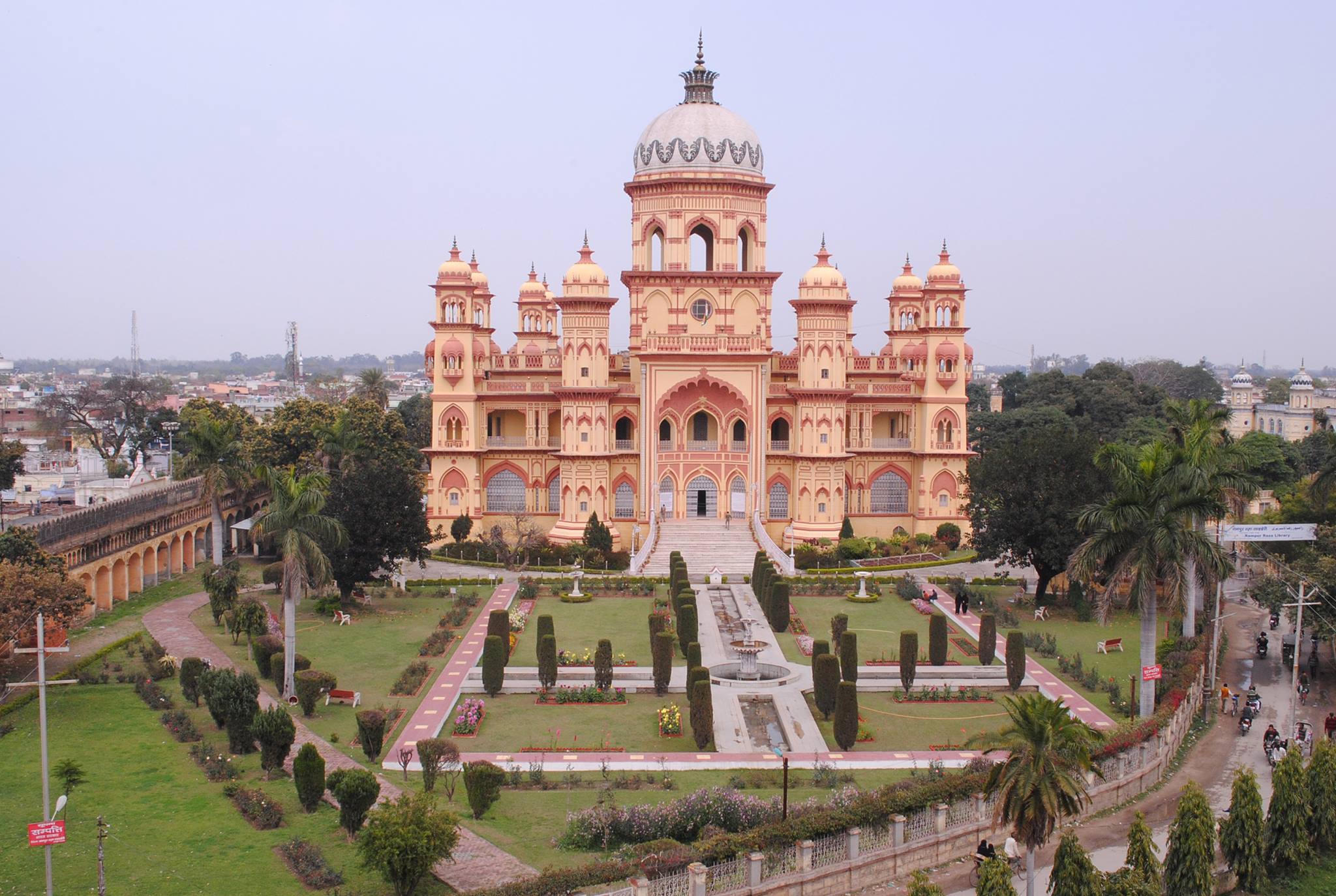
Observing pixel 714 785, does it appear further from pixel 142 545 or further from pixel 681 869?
pixel 142 545

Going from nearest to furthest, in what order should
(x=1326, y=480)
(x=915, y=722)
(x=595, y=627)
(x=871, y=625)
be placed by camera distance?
1. (x=915, y=722)
2. (x=1326, y=480)
3. (x=595, y=627)
4. (x=871, y=625)

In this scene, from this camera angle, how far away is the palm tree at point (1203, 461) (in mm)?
26453

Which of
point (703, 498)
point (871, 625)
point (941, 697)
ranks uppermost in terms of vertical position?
point (703, 498)

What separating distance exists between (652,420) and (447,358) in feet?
32.0

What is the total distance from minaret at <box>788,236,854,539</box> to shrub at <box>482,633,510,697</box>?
24.1 metres

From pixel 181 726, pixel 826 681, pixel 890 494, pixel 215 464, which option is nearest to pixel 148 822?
pixel 181 726

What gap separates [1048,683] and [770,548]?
18.1m

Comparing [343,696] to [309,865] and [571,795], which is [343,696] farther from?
[309,865]

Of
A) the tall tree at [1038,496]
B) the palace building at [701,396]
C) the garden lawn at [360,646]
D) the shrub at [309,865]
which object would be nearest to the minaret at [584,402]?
the palace building at [701,396]

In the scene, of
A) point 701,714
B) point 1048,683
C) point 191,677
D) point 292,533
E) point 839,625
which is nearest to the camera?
point 701,714

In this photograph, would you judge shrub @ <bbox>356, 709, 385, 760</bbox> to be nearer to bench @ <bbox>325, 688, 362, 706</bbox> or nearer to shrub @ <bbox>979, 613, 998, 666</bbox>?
bench @ <bbox>325, 688, 362, 706</bbox>

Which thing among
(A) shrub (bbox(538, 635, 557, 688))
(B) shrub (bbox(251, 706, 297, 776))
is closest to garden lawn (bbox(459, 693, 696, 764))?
(A) shrub (bbox(538, 635, 557, 688))

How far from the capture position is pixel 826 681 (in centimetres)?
2662

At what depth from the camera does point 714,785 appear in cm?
2258
